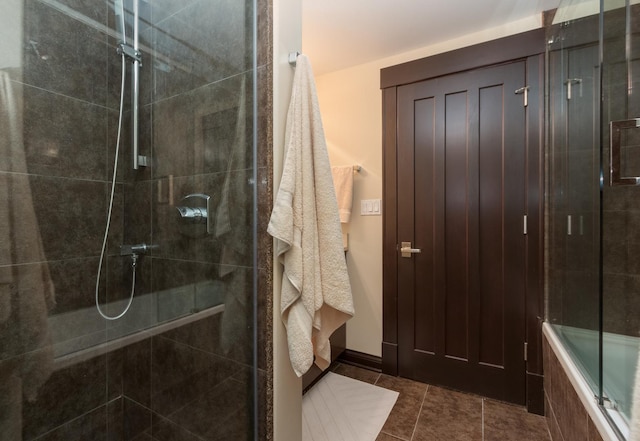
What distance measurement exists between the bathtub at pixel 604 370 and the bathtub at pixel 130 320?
1.34 metres

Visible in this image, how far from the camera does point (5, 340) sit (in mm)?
1036

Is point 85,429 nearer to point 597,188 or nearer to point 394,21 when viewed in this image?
point 597,188

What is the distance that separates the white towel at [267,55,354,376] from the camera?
0.97m

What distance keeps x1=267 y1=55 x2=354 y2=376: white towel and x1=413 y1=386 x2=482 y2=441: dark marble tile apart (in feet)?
3.03

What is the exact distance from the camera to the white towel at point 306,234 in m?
0.97

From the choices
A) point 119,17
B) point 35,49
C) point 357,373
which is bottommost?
point 357,373

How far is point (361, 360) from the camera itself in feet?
7.09

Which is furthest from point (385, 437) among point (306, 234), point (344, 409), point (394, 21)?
point (394, 21)

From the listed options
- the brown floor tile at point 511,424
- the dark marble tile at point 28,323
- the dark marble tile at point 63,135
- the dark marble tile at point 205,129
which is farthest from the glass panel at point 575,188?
the dark marble tile at point 63,135

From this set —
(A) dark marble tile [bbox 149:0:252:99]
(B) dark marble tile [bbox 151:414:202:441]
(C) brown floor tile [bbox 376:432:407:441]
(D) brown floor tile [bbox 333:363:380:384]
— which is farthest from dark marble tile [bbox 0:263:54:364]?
(D) brown floor tile [bbox 333:363:380:384]

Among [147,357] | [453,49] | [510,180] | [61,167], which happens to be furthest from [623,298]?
[61,167]

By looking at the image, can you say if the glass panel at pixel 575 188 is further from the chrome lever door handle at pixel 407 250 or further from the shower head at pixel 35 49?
the shower head at pixel 35 49

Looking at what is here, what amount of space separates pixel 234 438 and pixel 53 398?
79 centimetres

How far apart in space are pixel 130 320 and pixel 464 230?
79.4 inches
